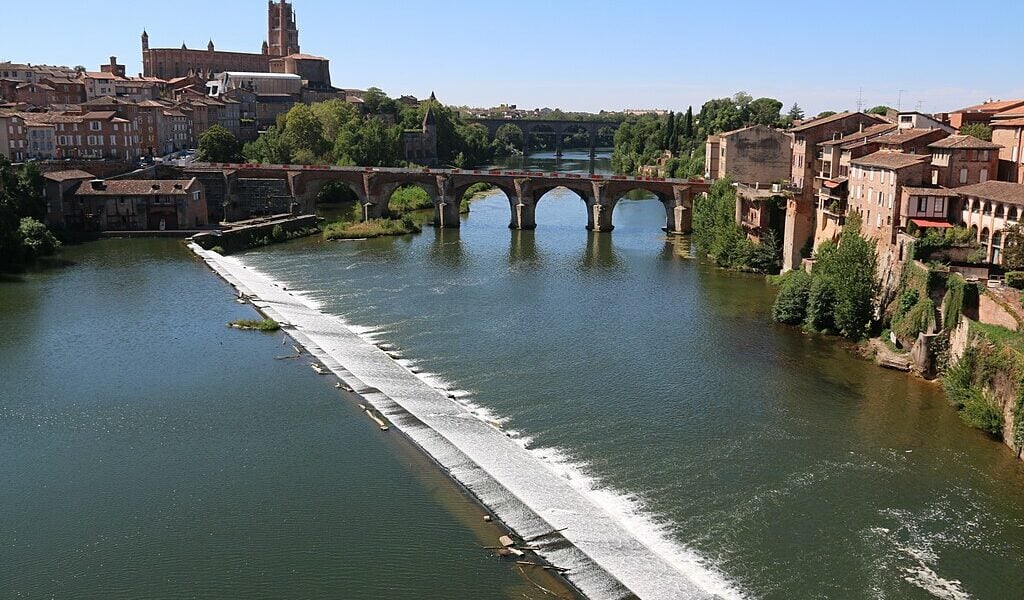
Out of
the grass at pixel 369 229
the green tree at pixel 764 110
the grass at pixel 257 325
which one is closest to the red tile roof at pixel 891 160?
the grass at pixel 257 325

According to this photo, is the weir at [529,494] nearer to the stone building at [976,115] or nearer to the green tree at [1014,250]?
the green tree at [1014,250]

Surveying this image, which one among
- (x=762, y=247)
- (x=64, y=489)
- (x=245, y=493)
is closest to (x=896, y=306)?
(x=762, y=247)

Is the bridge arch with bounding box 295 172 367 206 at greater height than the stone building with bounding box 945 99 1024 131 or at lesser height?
lesser

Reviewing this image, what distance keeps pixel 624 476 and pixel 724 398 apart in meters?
6.08

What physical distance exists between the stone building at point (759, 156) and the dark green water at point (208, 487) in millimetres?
30541

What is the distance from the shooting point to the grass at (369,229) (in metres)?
54.2

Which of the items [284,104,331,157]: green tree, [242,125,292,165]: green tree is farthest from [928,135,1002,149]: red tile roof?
[242,125,292,165]: green tree

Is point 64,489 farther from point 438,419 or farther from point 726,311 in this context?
point 726,311

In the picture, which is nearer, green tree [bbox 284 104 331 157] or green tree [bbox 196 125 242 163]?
green tree [bbox 196 125 242 163]

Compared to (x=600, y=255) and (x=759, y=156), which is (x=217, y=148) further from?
(x=759, y=156)

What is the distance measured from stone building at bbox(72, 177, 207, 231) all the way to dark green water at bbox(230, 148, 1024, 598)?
1440 centimetres

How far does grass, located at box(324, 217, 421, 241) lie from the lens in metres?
54.2

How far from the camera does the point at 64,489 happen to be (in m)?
19.2

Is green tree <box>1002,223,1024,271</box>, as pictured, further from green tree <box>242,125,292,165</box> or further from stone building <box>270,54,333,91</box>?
stone building <box>270,54,333,91</box>
